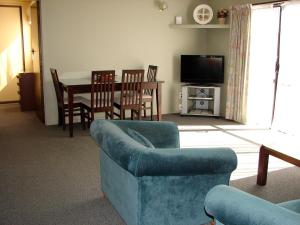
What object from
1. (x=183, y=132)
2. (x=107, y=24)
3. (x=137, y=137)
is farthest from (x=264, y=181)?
(x=107, y=24)

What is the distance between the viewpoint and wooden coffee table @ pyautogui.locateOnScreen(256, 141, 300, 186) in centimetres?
306

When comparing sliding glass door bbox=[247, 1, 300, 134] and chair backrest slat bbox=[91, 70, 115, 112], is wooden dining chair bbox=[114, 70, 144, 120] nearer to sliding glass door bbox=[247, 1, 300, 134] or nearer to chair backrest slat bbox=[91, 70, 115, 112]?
chair backrest slat bbox=[91, 70, 115, 112]

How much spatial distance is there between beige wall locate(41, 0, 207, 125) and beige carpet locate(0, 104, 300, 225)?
117 cm

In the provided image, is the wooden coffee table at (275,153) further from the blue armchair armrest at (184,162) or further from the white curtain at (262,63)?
the white curtain at (262,63)

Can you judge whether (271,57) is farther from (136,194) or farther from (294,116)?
(136,194)

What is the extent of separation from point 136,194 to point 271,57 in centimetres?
405

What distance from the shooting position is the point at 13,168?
12.3 ft

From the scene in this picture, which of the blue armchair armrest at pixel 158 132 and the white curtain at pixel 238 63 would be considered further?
the white curtain at pixel 238 63

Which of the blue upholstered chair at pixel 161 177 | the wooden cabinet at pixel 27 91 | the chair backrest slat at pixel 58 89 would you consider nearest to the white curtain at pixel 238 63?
the chair backrest slat at pixel 58 89

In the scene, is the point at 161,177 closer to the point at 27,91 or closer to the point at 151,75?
the point at 151,75

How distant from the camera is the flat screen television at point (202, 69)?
6297 millimetres

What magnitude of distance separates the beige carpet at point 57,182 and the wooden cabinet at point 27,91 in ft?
5.58

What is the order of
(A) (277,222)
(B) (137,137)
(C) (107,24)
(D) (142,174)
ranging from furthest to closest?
(C) (107,24) → (B) (137,137) → (D) (142,174) → (A) (277,222)

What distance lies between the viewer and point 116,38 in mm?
6012
